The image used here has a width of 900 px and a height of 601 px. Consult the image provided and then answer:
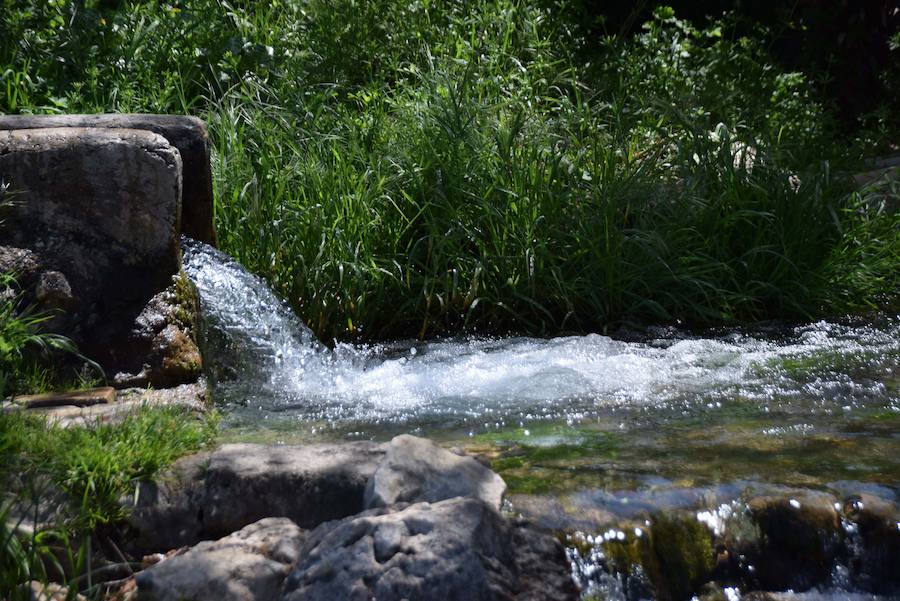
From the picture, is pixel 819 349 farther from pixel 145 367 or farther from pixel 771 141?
pixel 145 367

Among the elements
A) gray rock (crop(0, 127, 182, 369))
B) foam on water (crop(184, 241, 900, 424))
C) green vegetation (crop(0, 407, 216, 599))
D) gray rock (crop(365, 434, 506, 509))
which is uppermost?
gray rock (crop(0, 127, 182, 369))

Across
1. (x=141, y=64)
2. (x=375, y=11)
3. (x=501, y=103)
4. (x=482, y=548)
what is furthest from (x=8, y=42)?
(x=482, y=548)

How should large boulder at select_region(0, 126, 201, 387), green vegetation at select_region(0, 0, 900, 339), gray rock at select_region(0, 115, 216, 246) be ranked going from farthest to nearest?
green vegetation at select_region(0, 0, 900, 339) < gray rock at select_region(0, 115, 216, 246) < large boulder at select_region(0, 126, 201, 387)

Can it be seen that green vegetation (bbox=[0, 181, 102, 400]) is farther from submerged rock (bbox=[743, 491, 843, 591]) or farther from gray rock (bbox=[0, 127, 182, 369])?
submerged rock (bbox=[743, 491, 843, 591])

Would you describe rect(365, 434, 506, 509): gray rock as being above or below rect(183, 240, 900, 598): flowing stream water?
above

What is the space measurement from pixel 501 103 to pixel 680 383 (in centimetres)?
289

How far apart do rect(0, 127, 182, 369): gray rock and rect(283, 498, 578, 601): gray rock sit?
7.31 feet

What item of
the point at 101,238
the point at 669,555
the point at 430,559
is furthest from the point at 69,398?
the point at 669,555

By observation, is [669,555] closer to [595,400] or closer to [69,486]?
[595,400]

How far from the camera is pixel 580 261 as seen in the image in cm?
632

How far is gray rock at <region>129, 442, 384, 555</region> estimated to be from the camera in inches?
120

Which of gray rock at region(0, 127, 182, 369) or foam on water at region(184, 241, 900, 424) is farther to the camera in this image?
gray rock at region(0, 127, 182, 369)

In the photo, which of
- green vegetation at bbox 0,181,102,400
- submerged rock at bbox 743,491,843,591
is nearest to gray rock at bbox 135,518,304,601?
submerged rock at bbox 743,491,843,591

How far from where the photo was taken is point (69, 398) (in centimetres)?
391
